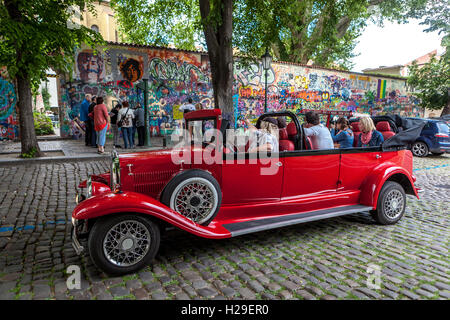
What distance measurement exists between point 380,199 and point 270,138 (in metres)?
2.04

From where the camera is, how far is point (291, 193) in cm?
411

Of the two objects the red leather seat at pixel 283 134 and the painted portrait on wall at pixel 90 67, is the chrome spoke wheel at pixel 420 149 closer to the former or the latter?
the red leather seat at pixel 283 134

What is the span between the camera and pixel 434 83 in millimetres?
23125

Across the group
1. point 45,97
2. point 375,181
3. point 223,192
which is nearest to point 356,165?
point 375,181

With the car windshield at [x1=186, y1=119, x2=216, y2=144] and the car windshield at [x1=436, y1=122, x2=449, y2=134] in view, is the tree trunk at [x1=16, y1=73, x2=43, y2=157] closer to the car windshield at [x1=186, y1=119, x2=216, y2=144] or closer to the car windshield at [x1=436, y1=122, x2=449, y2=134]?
the car windshield at [x1=186, y1=119, x2=216, y2=144]

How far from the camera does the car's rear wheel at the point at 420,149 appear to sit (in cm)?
1237

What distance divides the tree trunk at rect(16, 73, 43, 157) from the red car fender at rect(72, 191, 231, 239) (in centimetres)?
849

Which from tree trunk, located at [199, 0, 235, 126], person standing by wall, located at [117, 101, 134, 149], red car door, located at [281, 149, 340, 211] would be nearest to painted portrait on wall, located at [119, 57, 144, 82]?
person standing by wall, located at [117, 101, 134, 149]

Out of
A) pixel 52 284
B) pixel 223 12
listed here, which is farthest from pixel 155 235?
pixel 223 12

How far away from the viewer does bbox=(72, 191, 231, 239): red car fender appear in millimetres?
2826

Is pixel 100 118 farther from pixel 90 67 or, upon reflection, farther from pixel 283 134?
pixel 283 134

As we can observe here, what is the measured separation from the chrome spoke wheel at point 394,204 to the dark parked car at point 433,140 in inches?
368

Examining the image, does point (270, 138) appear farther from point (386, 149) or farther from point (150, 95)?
point (150, 95)

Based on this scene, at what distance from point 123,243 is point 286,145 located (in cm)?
246
